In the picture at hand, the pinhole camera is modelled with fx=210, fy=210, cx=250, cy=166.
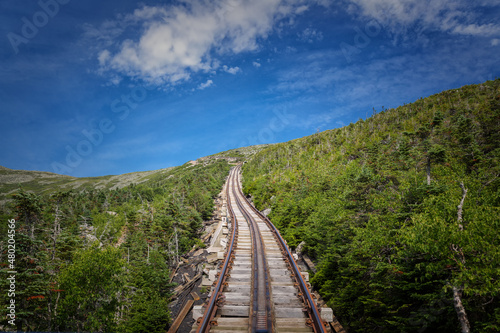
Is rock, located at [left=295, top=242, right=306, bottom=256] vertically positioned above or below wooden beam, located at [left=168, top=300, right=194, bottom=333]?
above

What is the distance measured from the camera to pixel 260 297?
25.6 ft

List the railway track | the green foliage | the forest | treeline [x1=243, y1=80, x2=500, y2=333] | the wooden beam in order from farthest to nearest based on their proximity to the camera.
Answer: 1. the green foliage
2. the wooden beam
3. the railway track
4. the forest
5. treeline [x1=243, y1=80, x2=500, y2=333]

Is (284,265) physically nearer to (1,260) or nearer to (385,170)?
(385,170)

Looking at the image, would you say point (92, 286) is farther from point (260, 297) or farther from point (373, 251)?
point (373, 251)

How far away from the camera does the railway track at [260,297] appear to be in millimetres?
6309

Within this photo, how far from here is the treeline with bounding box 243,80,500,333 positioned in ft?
15.5

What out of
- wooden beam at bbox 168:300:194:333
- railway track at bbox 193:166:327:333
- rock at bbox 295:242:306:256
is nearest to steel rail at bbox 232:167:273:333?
railway track at bbox 193:166:327:333

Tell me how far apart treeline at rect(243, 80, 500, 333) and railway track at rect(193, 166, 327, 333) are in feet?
6.09

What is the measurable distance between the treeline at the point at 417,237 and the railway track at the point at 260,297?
1857mm

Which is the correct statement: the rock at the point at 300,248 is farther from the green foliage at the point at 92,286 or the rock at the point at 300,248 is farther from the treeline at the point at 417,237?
the green foliage at the point at 92,286

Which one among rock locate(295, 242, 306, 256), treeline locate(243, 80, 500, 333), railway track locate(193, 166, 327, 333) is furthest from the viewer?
rock locate(295, 242, 306, 256)

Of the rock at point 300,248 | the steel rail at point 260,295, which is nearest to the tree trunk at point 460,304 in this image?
the steel rail at point 260,295

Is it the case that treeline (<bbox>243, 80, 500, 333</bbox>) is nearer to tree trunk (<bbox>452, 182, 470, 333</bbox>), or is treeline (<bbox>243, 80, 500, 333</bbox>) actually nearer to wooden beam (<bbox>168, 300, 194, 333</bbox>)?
tree trunk (<bbox>452, 182, 470, 333</bbox>)

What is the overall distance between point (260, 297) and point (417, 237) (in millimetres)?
5519
